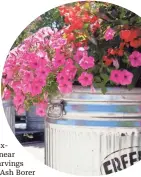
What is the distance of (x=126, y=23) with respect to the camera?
2074 mm

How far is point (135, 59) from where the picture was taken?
203cm

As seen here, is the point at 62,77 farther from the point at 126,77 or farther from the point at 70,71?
the point at 126,77

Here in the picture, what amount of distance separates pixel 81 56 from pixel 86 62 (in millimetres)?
70

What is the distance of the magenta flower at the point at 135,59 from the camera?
6.62 feet

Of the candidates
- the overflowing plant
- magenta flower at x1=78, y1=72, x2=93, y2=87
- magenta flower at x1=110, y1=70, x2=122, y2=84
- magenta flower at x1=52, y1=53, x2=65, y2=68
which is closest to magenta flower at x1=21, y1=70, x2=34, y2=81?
the overflowing plant

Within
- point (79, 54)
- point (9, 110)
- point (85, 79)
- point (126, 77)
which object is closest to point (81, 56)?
point (79, 54)

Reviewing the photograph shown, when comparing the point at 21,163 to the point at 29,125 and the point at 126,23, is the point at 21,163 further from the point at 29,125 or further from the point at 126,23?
the point at 29,125

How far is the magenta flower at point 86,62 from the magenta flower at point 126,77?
14 centimetres

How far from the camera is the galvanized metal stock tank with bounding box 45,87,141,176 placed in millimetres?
2035

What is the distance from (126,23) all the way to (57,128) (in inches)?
22.4

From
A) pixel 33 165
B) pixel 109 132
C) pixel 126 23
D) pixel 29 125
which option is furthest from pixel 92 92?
pixel 29 125

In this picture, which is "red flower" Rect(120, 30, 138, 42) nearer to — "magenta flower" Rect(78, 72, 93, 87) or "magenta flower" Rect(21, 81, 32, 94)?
"magenta flower" Rect(78, 72, 93, 87)

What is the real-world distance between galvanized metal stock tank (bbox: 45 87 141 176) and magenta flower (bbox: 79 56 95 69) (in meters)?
0.11

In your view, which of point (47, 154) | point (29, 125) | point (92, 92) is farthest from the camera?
point (29, 125)
